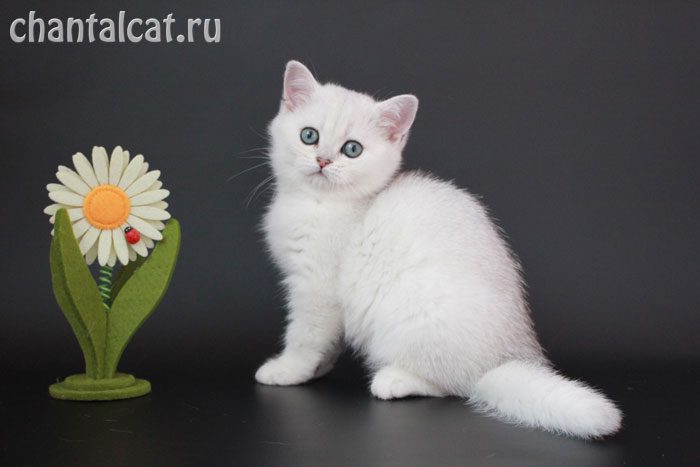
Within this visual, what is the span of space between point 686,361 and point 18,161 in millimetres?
3523

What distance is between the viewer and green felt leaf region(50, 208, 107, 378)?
3.26 meters

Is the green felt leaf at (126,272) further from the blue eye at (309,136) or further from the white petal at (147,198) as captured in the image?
the blue eye at (309,136)

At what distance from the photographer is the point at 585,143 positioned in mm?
4840

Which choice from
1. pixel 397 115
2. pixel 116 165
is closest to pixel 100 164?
pixel 116 165

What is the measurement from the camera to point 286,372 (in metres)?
3.73

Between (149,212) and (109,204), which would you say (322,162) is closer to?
(149,212)

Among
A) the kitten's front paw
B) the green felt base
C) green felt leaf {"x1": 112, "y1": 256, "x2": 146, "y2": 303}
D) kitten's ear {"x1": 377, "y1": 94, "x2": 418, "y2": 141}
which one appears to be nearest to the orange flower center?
green felt leaf {"x1": 112, "y1": 256, "x2": 146, "y2": 303}

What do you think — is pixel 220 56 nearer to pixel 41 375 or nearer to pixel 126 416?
pixel 41 375

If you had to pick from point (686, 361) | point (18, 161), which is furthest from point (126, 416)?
point (686, 361)

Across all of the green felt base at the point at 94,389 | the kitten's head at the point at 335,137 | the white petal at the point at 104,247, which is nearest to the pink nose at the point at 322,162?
the kitten's head at the point at 335,137

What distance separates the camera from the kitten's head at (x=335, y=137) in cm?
371

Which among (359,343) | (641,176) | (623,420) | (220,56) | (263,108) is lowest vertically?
(623,420)

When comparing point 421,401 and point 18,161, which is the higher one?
point 18,161

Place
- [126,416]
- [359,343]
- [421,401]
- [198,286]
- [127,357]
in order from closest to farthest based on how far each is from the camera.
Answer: [126,416], [421,401], [359,343], [127,357], [198,286]
